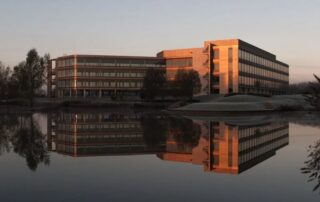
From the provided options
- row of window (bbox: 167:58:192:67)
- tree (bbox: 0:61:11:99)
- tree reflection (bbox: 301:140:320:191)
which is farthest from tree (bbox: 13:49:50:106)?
tree reflection (bbox: 301:140:320:191)

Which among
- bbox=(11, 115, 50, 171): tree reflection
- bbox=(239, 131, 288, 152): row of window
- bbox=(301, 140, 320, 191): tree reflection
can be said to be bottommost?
bbox=(11, 115, 50, 171): tree reflection

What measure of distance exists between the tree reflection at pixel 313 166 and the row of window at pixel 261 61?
92.6m

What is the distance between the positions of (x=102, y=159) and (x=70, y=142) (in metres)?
6.96

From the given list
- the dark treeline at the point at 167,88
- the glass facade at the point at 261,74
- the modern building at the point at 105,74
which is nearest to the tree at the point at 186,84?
the dark treeline at the point at 167,88

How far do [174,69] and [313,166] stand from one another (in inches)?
4330

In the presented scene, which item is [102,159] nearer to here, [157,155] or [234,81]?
[157,155]

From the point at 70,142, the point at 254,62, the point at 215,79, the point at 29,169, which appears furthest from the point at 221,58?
the point at 29,169

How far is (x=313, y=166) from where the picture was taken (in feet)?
46.9

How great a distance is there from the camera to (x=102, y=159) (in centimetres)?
1680

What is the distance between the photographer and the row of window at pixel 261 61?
111 meters

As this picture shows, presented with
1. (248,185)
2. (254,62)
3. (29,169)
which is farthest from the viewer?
(254,62)

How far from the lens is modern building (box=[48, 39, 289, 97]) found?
107500 mm

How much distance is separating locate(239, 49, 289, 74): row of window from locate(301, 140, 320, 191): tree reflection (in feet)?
304

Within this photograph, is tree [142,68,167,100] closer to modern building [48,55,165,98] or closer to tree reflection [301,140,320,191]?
modern building [48,55,165,98]
